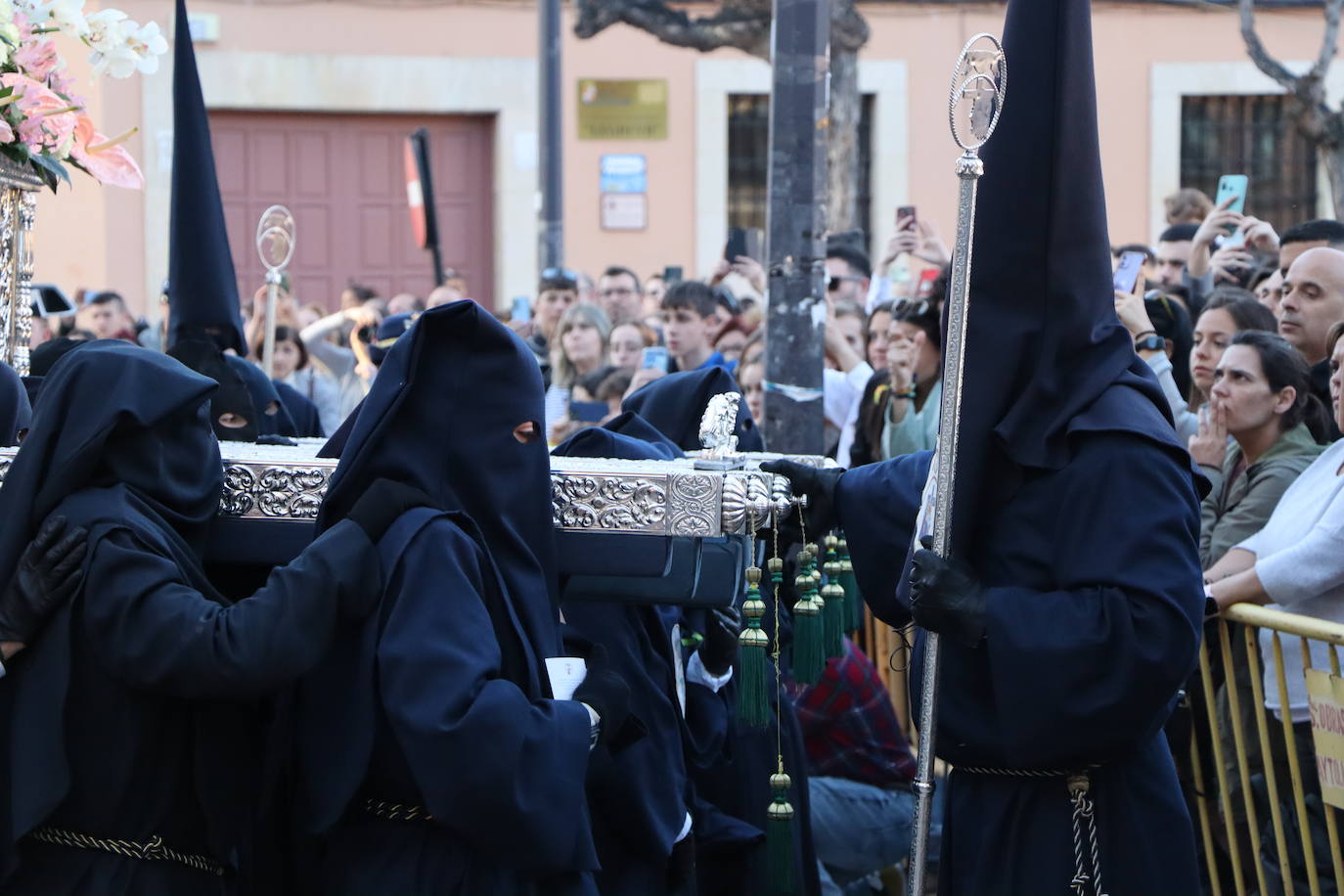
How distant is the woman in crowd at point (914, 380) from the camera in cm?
625

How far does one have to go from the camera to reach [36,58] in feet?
13.6

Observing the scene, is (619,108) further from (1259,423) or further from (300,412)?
(1259,423)

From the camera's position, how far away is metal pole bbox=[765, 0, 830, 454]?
522cm

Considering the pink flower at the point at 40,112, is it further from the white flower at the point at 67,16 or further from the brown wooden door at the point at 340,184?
the brown wooden door at the point at 340,184

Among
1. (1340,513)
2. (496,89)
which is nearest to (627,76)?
(496,89)

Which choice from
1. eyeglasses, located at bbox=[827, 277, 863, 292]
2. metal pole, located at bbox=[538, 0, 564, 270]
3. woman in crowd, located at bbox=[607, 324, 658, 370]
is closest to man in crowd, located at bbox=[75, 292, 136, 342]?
metal pole, located at bbox=[538, 0, 564, 270]

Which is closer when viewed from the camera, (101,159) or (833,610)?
(833,610)

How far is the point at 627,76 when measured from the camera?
1695 cm

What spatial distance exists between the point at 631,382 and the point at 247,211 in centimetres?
1127

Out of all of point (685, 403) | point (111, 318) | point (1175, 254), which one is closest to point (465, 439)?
point (685, 403)

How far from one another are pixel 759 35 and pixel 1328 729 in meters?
10.6

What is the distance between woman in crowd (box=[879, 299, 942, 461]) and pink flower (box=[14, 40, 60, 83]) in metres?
3.33

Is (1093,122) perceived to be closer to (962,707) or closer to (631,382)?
(962,707)

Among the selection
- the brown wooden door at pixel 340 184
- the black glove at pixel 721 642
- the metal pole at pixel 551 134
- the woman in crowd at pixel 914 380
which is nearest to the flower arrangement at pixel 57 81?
the black glove at pixel 721 642
